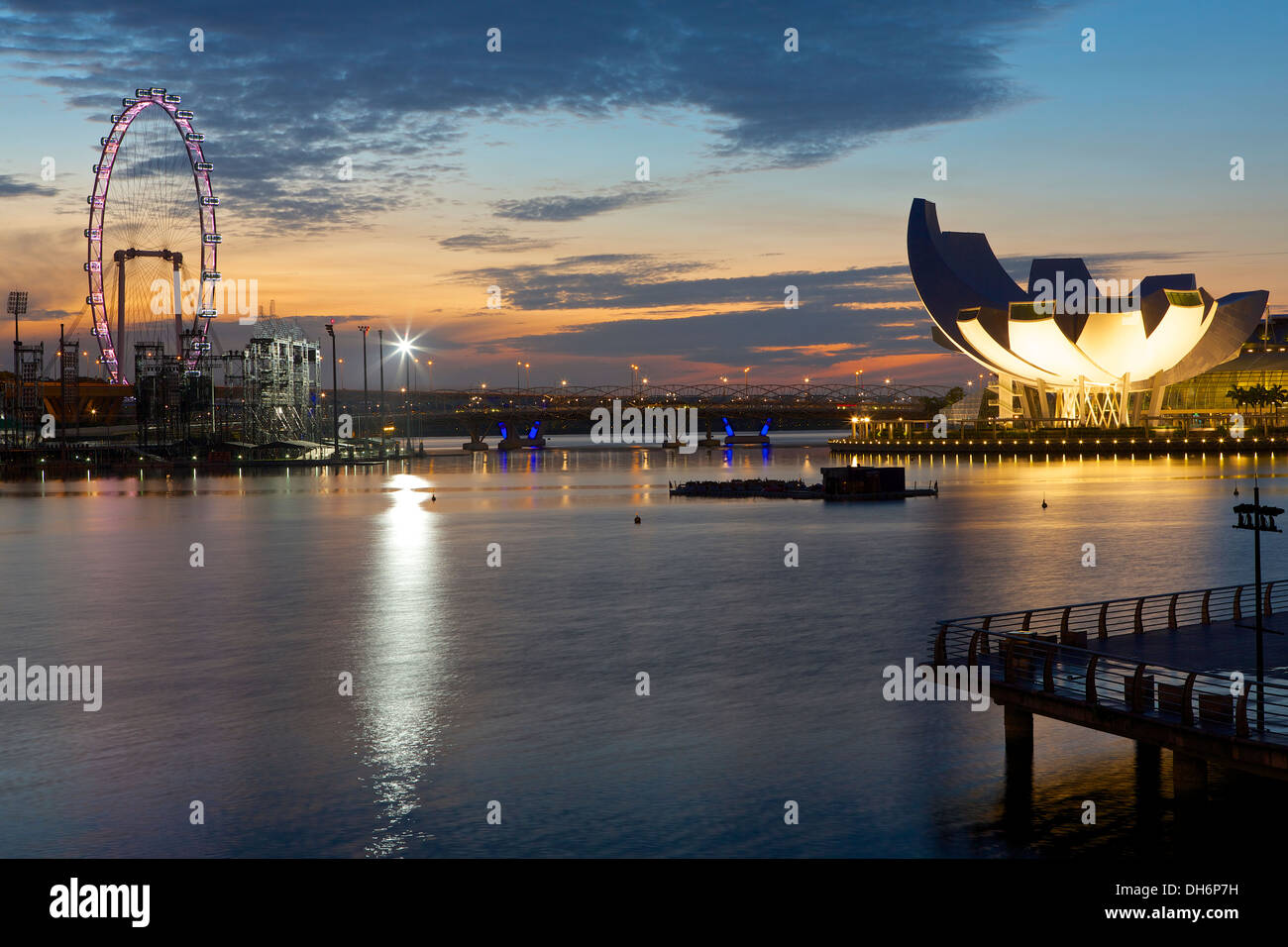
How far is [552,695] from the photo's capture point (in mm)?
21484

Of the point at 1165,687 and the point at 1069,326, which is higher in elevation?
the point at 1069,326

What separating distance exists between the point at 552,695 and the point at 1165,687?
33.5 feet

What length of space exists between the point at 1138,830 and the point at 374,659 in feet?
48.8

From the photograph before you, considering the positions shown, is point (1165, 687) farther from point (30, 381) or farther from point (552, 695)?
point (30, 381)

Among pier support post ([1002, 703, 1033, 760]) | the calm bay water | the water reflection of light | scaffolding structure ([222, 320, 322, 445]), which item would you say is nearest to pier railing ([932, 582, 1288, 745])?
pier support post ([1002, 703, 1033, 760])

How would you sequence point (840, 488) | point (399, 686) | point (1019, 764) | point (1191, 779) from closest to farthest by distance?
point (1191, 779), point (1019, 764), point (399, 686), point (840, 488)

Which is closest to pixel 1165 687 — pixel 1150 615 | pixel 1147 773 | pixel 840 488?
pixel 1147 773

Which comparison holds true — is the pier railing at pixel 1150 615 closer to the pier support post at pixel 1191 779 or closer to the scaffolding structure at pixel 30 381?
the pier support post at pixel 1191 779

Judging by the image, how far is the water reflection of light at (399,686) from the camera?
623 inches

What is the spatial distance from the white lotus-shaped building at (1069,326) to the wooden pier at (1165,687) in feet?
383

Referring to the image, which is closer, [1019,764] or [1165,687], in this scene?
[1165,687]

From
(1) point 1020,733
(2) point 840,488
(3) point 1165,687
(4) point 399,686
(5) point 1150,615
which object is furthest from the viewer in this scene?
(2) point 840,488

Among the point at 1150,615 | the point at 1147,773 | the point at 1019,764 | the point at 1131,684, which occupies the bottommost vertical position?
the point at 1147,773
